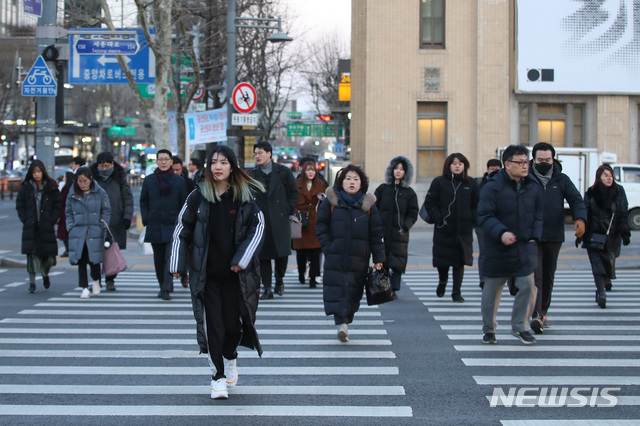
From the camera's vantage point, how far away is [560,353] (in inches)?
312

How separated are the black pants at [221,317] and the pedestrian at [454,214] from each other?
5377 millimetres

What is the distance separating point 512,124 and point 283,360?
1939 centimetres

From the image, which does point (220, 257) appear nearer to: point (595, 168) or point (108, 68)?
point (108, 68)

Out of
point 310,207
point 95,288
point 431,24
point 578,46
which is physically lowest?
point 95,288

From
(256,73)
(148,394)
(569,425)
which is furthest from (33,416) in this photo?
(256,73)

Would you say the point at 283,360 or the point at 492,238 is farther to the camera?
the point at 492,238

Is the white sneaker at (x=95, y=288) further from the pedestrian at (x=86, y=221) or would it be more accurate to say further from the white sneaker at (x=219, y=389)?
the white sneaker at (x=219, y=389)

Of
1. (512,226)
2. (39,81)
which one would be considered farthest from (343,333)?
(39,81)

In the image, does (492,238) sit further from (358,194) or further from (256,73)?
(256,73)

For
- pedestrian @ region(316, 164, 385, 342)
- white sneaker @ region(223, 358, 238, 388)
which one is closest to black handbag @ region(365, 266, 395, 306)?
Answer: pedestrian @ region(316, 164, 385, 342)

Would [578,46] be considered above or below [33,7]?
above

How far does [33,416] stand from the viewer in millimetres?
5891

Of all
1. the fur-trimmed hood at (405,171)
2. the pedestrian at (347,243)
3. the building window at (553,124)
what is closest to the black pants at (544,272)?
the pedestrian at (347,243)

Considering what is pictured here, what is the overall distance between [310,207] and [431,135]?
42.9ft
